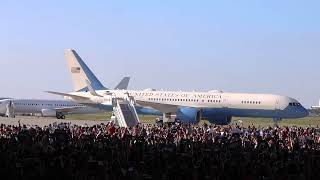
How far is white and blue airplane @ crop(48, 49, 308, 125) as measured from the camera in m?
53.4

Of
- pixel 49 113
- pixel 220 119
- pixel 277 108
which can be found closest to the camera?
pixel 277 108

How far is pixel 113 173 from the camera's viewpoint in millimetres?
11609

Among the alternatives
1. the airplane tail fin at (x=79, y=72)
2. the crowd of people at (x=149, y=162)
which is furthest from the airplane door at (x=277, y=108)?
the crowd of people at (x=149, y=162)

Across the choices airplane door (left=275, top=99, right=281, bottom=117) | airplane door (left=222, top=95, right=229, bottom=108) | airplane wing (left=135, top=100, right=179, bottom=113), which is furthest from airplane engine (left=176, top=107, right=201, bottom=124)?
airplane door (left=275, top=99, right=281, bottom=117)

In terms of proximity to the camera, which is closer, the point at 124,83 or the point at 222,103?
the point at 222,103

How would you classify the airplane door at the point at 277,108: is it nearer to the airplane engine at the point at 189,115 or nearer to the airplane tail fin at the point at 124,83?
the airplane engine at the point at 189,115

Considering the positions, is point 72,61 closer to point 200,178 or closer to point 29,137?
point 29,137

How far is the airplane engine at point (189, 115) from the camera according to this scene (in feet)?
174

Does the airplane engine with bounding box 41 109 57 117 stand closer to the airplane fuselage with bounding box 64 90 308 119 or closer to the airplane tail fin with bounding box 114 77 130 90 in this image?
the airplane tail fin with bounding box 114 77 130 90

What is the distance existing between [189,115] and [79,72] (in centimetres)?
1841

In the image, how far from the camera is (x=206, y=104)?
55.9 metres

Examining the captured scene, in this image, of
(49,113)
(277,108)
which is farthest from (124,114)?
(49,113)

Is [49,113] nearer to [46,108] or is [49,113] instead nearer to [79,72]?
[46,108]

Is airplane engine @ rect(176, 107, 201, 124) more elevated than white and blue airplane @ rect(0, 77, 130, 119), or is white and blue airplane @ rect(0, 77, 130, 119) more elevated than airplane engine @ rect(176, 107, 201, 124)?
white and blue airplane @ rect(0, 77, 130, 119)
